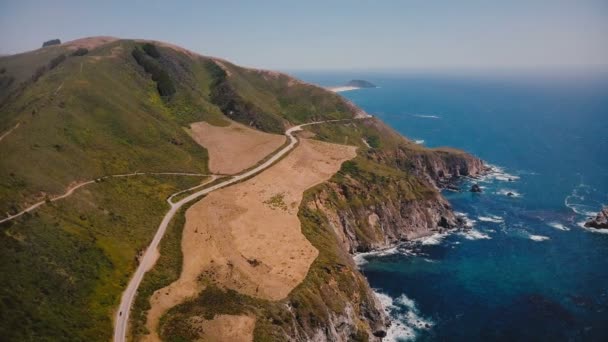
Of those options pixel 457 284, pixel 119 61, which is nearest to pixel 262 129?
pixel 119 61

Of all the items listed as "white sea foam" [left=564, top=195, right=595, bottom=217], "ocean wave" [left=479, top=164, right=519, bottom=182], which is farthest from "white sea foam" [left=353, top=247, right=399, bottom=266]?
"ocean wave" [left=479, top=164, right=519, bottom=182]

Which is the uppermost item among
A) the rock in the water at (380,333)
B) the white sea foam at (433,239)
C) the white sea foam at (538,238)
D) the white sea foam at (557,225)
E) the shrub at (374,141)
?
the shrub at (374,141)

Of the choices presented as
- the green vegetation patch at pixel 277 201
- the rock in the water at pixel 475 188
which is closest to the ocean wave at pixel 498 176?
the rock in the water at pixel 475 188

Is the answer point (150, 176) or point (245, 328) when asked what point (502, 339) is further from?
point (150, 176)

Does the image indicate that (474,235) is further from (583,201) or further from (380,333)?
(380,333)

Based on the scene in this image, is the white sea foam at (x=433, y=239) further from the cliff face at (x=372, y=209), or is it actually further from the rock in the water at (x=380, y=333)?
the rock in the water at (x=380, y=333)
